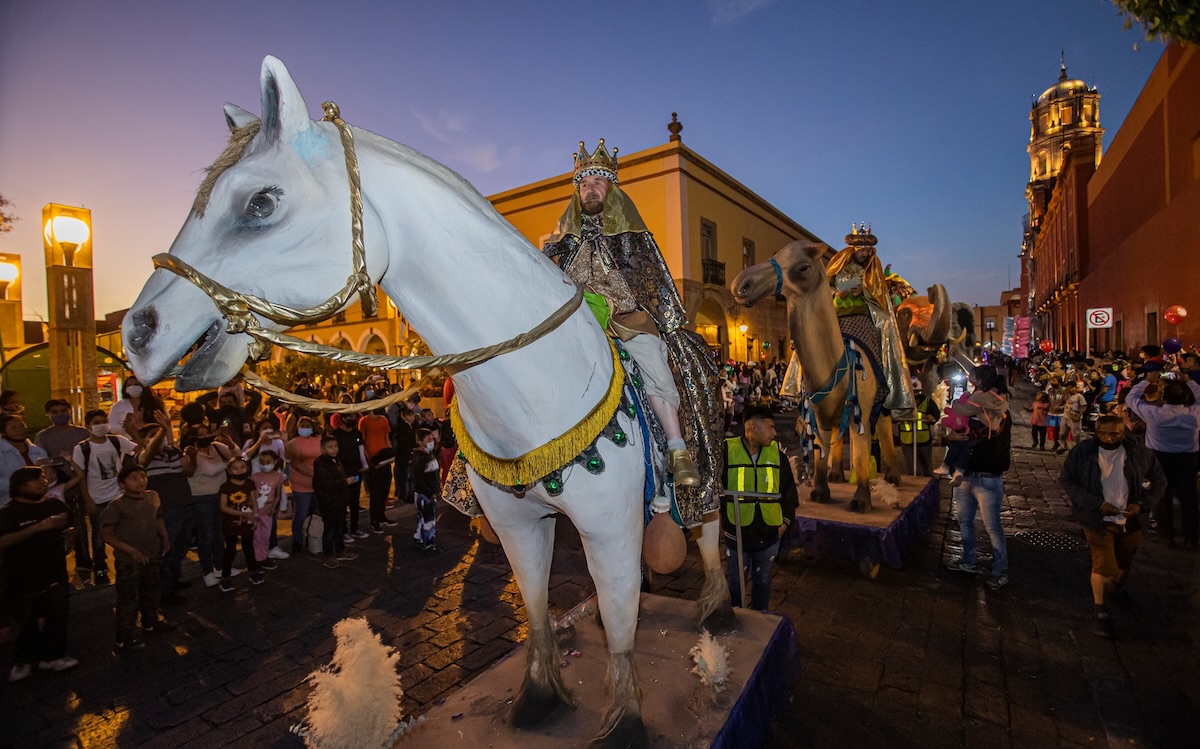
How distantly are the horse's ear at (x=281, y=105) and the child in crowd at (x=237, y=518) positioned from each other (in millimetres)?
5473

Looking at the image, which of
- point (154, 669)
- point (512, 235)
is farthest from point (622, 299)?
point (154, 669)

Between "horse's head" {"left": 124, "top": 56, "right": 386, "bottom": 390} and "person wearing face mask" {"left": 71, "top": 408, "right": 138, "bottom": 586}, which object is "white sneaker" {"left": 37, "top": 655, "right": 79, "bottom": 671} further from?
"horse's head" {"left": 124, "top": 56, "right": 386, "bottom": 390}

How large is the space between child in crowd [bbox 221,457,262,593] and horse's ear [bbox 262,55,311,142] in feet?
Result: 18.0

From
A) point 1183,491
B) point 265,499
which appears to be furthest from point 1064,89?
point 265,499

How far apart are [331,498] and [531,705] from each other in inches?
190

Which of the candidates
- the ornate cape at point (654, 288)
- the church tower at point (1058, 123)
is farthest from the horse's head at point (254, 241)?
the church tower at point (1058, 123)

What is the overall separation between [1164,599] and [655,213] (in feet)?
61.0

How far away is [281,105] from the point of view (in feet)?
4.39

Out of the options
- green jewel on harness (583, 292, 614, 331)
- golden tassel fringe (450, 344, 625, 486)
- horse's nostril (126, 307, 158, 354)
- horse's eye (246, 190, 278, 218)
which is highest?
horse's eye (246, 190, 278, 218)

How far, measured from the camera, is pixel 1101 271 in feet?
77.2

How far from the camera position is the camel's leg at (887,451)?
6.01 metres

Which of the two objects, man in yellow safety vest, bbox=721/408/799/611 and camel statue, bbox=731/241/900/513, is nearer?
man in yellow safety vest, bbox=721/408/799/611

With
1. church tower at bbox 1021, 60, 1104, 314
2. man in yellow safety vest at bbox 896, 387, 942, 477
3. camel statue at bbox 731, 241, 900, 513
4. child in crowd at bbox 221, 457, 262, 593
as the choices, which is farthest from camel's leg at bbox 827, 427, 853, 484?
church tower at bbox 1021, 60, 1104, 314

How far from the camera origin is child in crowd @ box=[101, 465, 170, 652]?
171 inches
